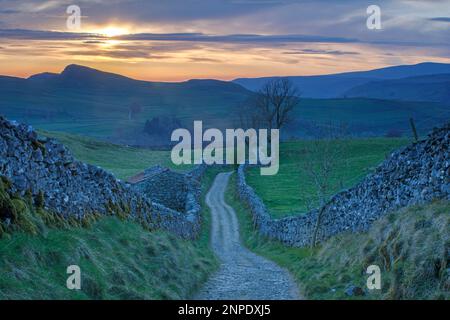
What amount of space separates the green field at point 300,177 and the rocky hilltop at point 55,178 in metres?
13.3

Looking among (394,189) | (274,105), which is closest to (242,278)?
(394,189)

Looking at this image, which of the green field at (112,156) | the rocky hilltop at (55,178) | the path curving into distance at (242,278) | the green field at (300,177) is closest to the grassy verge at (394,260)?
the path curving into distance at (242,278)

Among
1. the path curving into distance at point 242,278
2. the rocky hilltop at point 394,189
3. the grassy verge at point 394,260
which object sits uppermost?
the rocky hilltop at point 394,189

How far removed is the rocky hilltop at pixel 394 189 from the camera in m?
15.6

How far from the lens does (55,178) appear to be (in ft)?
49.6

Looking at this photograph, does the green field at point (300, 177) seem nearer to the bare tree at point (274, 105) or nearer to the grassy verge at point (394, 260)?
the bare tree at point (274, 105)

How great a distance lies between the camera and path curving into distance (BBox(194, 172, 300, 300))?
16250 millimetres

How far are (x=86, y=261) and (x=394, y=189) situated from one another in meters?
9.71

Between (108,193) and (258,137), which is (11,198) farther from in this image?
(258,137)

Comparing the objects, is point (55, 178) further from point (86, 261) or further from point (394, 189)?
point (394, 189)

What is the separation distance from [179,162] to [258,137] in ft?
67.3
